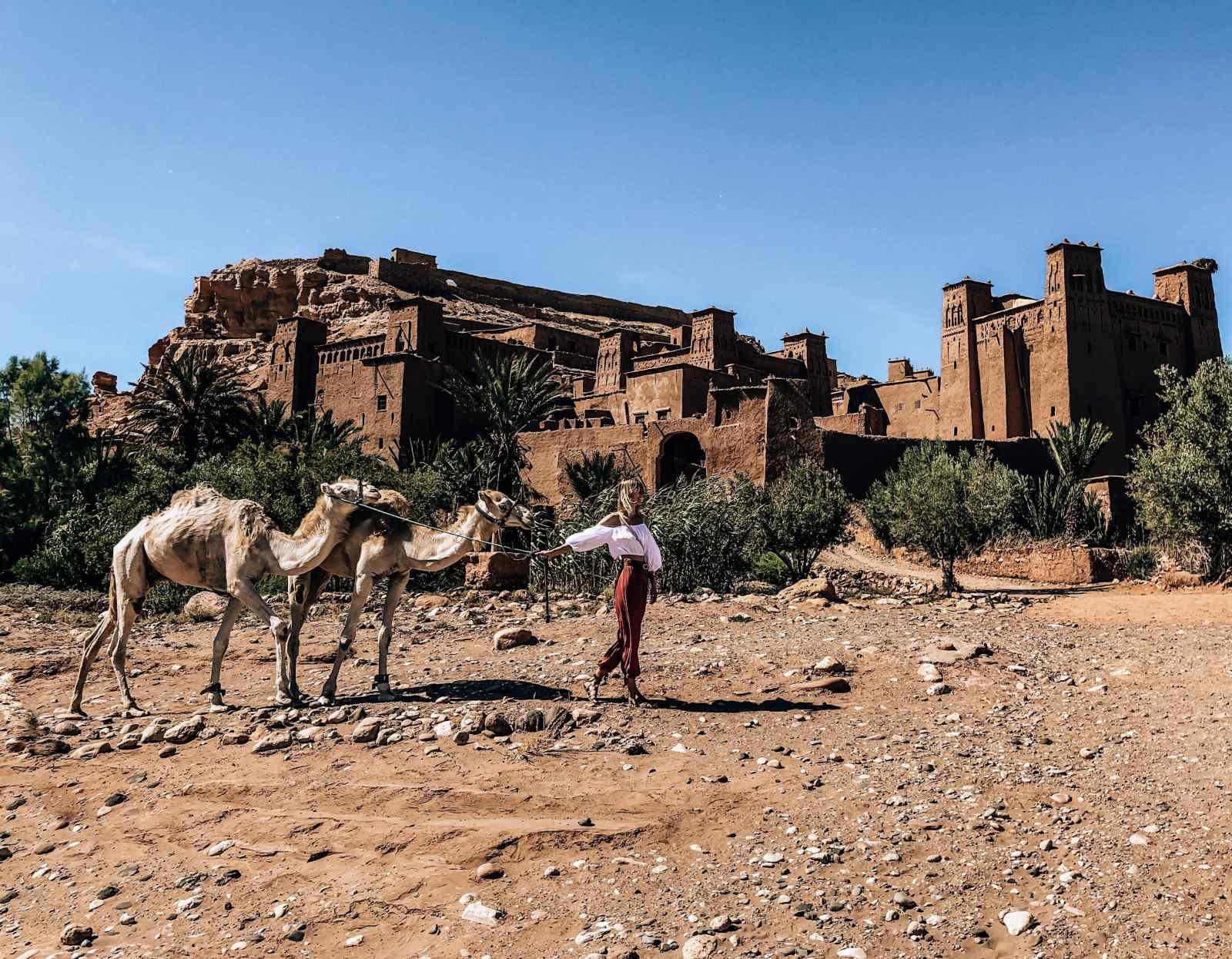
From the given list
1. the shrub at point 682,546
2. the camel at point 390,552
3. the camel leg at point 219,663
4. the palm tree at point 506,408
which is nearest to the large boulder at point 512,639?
the camel at point 390,552

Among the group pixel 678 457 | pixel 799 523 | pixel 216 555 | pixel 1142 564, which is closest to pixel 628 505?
pixel 216 555

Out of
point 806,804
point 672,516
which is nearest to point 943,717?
point 806,804

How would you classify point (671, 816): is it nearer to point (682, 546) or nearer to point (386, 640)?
point (386, 640)

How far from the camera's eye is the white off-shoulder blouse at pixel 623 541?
7797 mm

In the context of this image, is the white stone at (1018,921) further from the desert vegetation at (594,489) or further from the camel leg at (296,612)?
the desert vegetation at (594,489)

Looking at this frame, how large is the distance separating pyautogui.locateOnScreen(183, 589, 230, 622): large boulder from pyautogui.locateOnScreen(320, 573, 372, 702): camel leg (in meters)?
8.21

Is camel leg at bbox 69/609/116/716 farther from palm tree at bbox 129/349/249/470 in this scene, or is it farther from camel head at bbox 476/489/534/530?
palm tree at bbox 129/349/249/470

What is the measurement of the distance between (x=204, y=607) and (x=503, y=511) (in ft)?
32.3

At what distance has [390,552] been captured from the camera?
8641 mm

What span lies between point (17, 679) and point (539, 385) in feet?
66.6

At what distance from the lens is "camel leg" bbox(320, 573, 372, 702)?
8.29m

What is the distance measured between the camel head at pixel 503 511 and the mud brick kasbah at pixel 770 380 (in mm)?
19454

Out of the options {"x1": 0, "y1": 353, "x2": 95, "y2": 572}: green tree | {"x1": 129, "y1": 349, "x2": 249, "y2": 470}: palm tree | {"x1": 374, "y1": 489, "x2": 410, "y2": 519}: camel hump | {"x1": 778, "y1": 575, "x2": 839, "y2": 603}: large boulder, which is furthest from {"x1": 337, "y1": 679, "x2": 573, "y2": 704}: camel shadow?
{"x1": 129, "y1": 349, "x2": 249, "y2": 470}: palm tree

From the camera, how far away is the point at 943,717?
7.45 metres
